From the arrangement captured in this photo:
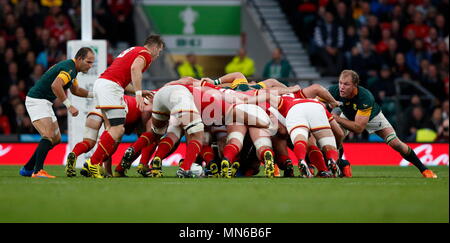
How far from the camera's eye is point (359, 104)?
12.5 m

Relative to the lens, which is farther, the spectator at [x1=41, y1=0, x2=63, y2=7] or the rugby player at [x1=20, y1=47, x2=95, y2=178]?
the spectator at [x1=41, y1=0, x2=63, y2=7]

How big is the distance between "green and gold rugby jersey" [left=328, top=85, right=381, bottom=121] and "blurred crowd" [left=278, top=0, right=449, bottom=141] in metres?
5.49

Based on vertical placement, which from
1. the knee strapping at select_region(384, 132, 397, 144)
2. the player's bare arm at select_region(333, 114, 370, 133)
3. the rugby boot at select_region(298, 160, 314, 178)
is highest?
the player's bare arm at select_region(333, 114, 370, 133)

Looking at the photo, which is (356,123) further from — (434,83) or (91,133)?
(434,83)

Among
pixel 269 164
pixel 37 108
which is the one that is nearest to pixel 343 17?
pixel 269 164

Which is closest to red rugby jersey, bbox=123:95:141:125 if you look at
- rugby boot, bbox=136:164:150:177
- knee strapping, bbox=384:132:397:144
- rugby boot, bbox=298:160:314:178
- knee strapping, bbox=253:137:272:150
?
rugby boot, bbox=136:164:150:177

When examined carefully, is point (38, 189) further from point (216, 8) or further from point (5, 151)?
point (216, 8)

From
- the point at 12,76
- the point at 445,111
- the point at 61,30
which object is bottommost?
the point at 445,111

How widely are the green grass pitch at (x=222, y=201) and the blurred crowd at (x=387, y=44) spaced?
8210 mm

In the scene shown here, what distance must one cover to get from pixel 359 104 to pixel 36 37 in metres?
9.49

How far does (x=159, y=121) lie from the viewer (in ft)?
39.7

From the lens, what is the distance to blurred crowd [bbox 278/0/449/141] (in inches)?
736

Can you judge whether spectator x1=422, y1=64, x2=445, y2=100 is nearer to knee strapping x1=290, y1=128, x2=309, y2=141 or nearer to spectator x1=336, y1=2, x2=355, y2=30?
spectator x1=336, y1=2, x2=355, y2=30

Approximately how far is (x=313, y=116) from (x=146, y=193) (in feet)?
12.0
